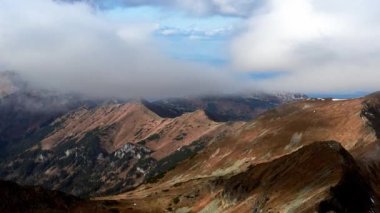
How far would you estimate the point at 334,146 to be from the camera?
177500 millimetres

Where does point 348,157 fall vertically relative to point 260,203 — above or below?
above

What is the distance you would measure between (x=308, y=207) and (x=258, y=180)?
183ft

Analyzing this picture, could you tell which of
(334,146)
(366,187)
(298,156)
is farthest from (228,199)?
(366,187)

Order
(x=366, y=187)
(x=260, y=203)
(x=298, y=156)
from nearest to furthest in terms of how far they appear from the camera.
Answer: (x=366, y=187) < (x=260, y=203) < (x=298, y=156)

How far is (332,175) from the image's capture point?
155125 mm

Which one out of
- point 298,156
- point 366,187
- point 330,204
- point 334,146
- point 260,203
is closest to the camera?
point 330,204

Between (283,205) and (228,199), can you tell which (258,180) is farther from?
(283,205)

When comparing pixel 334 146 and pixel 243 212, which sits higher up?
pixel 334 146

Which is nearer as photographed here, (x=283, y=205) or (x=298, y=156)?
(x=283, y=205)

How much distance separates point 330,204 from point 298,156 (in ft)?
189

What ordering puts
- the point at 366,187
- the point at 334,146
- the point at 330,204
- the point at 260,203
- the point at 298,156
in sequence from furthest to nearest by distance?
the point at 298,156
the point at 334,146
the point at 260,203
the point at 366,187
the point at 330,204

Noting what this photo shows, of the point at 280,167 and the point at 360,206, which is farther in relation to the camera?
the point at 280,167

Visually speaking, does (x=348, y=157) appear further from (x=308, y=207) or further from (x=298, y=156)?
(x=308, y=207)

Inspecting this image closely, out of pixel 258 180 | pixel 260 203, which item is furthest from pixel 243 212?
pixel 258 180
